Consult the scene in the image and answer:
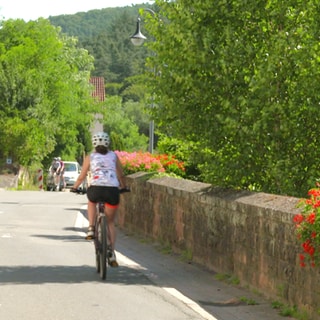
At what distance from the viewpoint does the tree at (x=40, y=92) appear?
62344 mm

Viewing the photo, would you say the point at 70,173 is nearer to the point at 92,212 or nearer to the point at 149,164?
the point at 149,164

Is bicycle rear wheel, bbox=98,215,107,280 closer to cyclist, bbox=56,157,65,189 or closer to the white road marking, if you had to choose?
the white road marking

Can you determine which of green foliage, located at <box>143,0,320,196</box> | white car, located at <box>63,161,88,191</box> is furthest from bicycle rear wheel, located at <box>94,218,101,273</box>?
white car, located at <box>63,161,88,191</box>

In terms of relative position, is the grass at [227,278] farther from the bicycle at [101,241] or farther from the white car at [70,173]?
the white car at [70,173]

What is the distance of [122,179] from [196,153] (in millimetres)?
2130

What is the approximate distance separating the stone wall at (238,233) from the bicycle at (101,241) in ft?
4.51

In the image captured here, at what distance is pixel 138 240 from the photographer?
18688 millimetres

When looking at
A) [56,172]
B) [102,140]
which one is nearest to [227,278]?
[102,140]

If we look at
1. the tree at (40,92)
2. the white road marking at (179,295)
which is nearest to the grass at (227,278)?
the white road marking at (179,295)

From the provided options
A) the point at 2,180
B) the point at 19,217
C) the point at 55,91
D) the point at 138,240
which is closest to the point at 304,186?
the point at 138,240

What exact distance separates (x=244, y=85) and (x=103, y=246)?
312cm

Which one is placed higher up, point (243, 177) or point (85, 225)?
point (243, 177)

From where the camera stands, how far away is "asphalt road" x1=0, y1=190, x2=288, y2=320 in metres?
9.80

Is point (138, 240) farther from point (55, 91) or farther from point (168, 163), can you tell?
point (55, 91)
